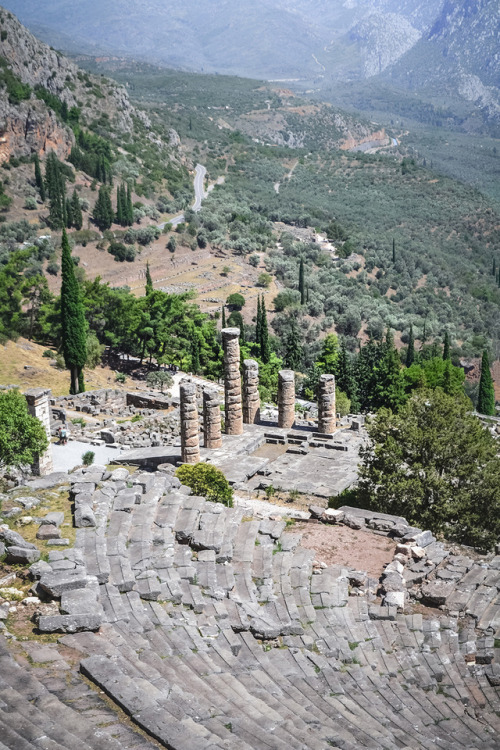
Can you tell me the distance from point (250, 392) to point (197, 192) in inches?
3175

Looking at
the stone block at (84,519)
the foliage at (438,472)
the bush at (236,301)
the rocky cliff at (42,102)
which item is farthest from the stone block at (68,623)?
the rocky cliff at (42,102)

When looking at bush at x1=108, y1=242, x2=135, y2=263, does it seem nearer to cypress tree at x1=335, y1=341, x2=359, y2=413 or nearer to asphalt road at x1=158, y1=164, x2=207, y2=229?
asphalt road at x1=158, y1=164, x2=207, y2=229

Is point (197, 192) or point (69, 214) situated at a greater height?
point (197, 192)

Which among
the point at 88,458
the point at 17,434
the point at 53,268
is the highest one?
the point at 53,268

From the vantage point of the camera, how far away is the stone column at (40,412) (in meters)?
28.3

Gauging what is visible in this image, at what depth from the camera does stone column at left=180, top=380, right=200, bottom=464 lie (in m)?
31.1

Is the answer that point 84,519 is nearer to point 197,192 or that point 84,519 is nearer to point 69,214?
point 69,214

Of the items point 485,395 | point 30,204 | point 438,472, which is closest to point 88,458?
point 438,472

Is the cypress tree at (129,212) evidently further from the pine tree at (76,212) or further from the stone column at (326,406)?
the stone column at (326,406)

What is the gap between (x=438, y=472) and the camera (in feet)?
82.6

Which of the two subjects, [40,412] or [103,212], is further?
[103,212]

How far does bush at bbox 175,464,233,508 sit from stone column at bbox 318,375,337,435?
10518mm

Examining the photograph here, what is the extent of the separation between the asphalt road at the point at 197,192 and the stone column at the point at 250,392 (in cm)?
6018

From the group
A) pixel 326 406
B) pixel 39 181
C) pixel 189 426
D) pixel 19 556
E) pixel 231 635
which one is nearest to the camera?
pixel 231 635
